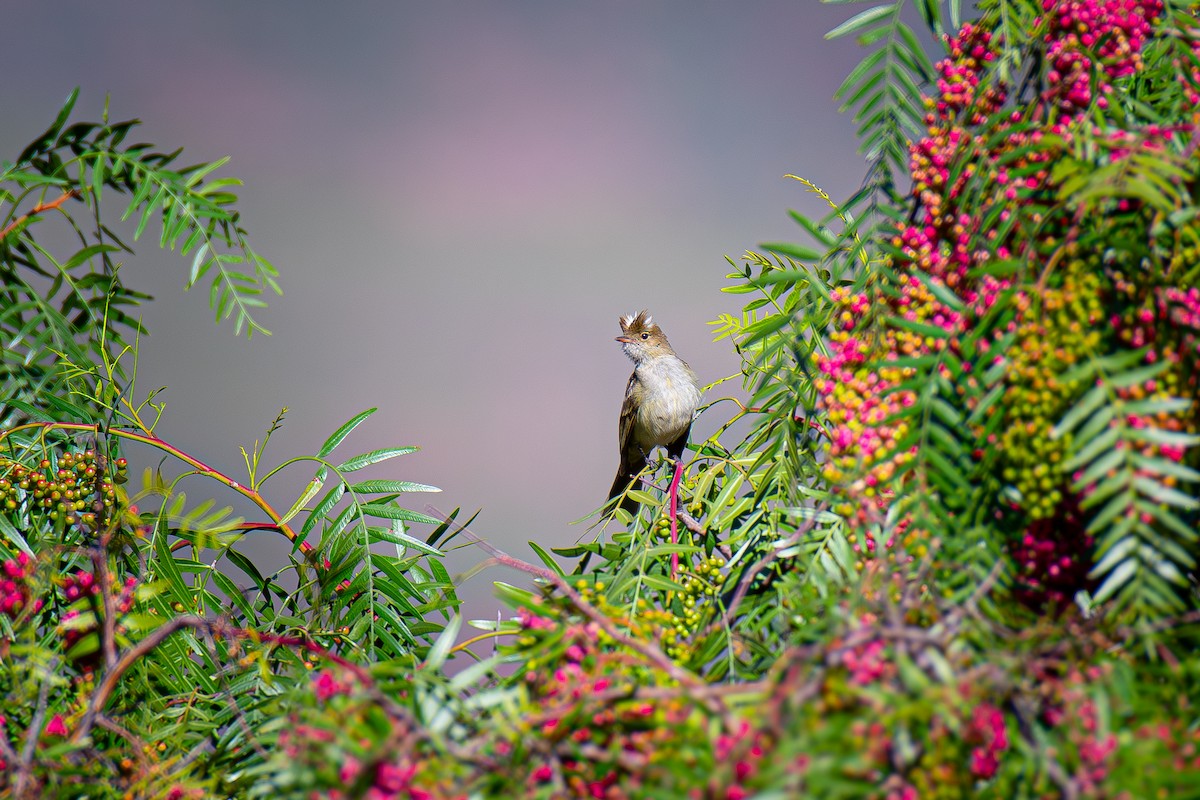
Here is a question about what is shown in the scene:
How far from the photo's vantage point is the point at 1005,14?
1010mm

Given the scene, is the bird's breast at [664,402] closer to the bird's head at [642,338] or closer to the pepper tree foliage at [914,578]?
the bird's head at [642,338]

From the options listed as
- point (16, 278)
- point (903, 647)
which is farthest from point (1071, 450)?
point (16, 278)

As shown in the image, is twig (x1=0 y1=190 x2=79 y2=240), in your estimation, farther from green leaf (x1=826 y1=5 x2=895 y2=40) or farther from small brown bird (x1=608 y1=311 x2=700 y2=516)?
small brown bird (x1=608 y1=311 x2=700 y2=516)

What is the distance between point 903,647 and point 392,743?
13.1 inches

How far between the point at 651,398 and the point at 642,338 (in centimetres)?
41

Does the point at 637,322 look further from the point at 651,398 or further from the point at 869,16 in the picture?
the point at 869,16

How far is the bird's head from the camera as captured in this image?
475 centimetres

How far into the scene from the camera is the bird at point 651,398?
4508 millimetres

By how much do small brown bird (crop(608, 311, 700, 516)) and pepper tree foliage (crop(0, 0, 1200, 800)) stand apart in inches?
123

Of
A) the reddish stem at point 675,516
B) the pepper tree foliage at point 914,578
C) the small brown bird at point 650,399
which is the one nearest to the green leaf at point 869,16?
the pepper tree foliage at point 914,578

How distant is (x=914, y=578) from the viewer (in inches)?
32.7

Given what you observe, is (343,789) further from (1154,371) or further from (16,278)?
(16,278)

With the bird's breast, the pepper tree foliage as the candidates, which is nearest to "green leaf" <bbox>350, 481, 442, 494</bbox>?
the pepper tree foliage

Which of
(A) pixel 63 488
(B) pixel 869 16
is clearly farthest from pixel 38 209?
(B) pixel 869 16
